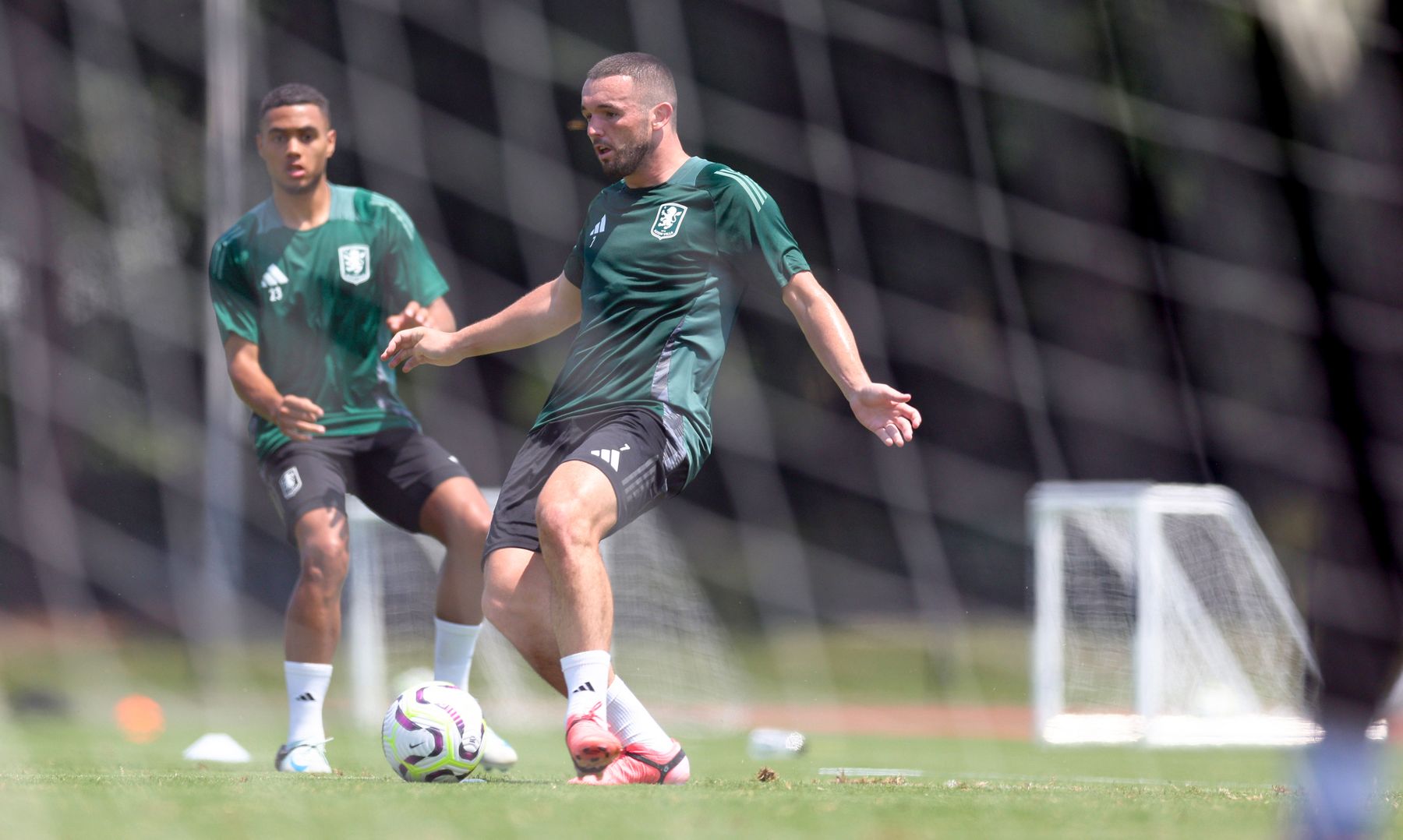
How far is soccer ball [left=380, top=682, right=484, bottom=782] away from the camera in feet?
13.0

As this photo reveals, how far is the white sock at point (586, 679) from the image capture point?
373 centimetres

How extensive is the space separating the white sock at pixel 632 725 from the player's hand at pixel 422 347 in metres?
0.99

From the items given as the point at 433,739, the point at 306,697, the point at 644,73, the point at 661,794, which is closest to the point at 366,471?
the point at 306,697

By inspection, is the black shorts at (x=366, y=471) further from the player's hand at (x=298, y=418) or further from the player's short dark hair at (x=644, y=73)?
the player's short dark hair at (x=644, y=73)

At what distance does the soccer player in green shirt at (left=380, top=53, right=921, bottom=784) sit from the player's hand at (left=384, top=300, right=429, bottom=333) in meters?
0.39

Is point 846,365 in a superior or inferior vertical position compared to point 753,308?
inferior

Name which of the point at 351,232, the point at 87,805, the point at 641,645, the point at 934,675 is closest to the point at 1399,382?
the point at 87,805

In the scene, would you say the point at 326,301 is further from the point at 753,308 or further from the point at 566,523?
the point at 753,308

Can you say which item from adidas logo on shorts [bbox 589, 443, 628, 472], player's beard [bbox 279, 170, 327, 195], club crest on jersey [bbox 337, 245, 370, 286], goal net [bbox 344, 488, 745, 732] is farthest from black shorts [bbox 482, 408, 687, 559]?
goal net [bbox 344, 488, 745, 732]

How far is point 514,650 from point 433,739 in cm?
519

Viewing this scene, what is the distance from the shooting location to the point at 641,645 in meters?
9.68

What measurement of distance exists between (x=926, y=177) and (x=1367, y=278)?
42.0 ft

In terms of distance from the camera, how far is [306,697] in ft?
15.7

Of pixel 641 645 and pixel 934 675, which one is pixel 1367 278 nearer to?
pixel 641 645
